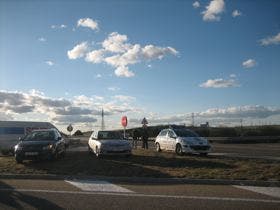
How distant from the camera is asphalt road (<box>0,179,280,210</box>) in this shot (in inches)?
384

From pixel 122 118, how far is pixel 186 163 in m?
14.2

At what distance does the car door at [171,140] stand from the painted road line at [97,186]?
1179 cm

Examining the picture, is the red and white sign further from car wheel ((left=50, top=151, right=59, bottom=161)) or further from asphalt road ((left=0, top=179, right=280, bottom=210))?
asphalt road ((left=0, top=179, right=280, bottom=210))

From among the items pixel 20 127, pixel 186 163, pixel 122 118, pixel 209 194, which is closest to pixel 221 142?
pixel 122 118

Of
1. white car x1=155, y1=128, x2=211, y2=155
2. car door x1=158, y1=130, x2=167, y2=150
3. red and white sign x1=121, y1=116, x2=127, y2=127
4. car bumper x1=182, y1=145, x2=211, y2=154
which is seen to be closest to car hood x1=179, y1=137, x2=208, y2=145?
white car x1=155, y1=128, x2=211, y2=155

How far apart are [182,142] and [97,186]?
1199 cm

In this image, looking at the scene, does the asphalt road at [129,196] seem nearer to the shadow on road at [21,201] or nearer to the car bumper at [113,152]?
the shadow on road at [21,201]

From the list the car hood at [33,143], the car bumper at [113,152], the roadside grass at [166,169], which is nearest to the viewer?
the roadside grass at [166,169]

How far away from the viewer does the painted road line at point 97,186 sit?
12.0 meters

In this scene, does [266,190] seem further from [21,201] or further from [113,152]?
[113,152]

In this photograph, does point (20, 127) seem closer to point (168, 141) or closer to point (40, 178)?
point (168, 141)

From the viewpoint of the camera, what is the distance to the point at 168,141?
26.0 meters

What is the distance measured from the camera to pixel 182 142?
79.6 feet

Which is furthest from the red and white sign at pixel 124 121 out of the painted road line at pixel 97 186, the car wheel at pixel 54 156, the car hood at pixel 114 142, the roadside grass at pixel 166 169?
the painted road line at pixel 97 186
